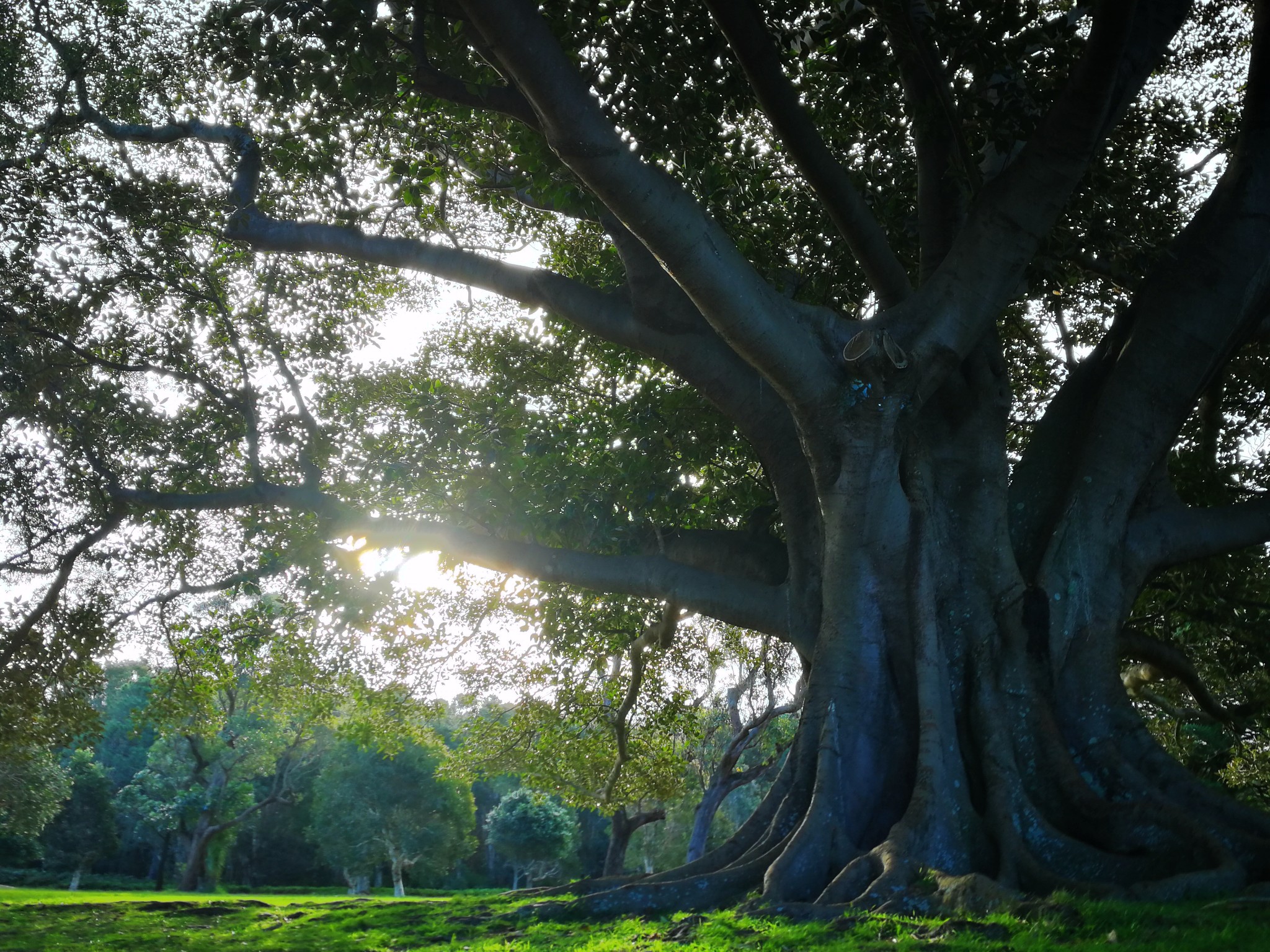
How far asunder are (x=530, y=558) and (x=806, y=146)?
15.3 feet

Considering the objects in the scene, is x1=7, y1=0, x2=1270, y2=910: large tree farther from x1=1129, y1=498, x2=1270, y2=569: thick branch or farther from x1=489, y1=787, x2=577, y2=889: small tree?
x1=489, y1=787, x2=577, y2=889: small tree

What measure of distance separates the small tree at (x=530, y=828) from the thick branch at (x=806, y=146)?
125 ft

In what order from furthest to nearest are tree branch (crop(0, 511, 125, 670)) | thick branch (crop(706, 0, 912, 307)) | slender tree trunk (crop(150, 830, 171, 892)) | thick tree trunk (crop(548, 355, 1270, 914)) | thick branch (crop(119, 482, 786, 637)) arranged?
slender tree trunk (crop(150, 830, 171, 892)) → tree branch (crop(0, 511, 125, 670)) → thick branch (crop(119, 482, 786, 637)) → thick branch (crop(706, 0, 912, 307)) → thick tree trunk (crop(548, 355, 1270, 914))

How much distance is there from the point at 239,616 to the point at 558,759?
26.2ft

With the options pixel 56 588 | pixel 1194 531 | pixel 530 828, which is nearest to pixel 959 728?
pixel 1194 531

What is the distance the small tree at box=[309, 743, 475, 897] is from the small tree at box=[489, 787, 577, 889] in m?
2.36

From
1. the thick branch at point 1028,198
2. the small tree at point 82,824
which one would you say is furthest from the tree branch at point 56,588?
the small tree at point 82,824

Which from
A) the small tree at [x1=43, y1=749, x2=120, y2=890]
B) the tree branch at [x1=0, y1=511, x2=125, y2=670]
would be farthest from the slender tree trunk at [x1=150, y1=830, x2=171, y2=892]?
the tree branch at [x1=0, y1=511, x2=125, y2=670]

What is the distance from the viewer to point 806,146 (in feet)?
24.3

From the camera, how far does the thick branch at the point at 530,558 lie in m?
9.10

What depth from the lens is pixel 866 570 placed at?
312 inches

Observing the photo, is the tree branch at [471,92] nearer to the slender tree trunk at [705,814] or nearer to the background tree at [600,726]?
the background tree at [600,726]

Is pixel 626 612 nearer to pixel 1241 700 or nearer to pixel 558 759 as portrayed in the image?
pixel 558 759

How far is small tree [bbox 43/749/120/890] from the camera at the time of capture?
126 feet
